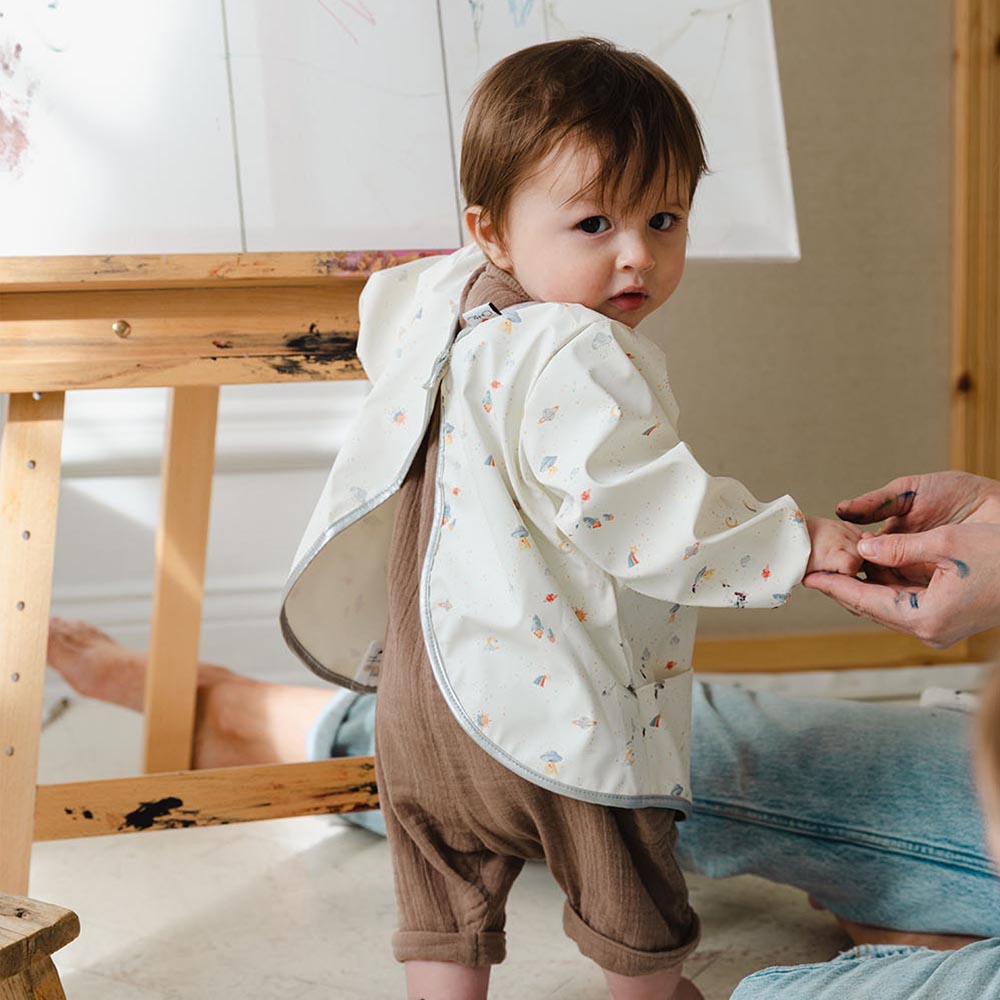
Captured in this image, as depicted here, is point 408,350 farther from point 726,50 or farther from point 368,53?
point 726,50

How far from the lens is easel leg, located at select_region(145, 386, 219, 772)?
4.58 feet

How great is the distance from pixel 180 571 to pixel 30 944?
662mm

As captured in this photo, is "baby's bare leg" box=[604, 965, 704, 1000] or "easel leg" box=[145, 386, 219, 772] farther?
"easel leg" box=[145, 386, 219, 772]

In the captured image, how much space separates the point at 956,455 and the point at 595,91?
1.38 metres

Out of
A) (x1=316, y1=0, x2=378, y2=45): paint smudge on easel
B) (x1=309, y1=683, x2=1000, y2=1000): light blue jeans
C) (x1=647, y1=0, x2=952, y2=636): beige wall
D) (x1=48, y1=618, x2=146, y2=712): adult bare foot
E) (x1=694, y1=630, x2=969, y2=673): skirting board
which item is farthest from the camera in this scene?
(x1=694, y1=630, x2=969, y2=673): skirting board

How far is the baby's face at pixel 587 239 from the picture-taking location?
88 cm

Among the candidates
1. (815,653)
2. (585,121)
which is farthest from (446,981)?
(815,653)

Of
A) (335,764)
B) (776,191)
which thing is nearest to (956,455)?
(776,191)

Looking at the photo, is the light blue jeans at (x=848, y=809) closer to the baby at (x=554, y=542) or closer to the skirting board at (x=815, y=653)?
the baby at (x=554, y=542)

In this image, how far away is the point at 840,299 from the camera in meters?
2.01

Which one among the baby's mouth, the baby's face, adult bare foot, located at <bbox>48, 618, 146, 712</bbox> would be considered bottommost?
adult bare foot, located at <bbox>48, 618, 146, 712</bbox>

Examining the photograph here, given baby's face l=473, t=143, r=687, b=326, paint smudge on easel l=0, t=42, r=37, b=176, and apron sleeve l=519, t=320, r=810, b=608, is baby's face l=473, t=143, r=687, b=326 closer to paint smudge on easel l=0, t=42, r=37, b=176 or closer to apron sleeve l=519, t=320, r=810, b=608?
apron sleeve l=519, t=320, r=810, b=608

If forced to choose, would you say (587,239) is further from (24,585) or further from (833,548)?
(24,585)

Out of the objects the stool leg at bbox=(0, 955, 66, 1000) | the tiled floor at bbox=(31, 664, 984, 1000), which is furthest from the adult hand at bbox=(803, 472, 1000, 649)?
the stool leg at bbox=(0, 955, 66, 1000)
